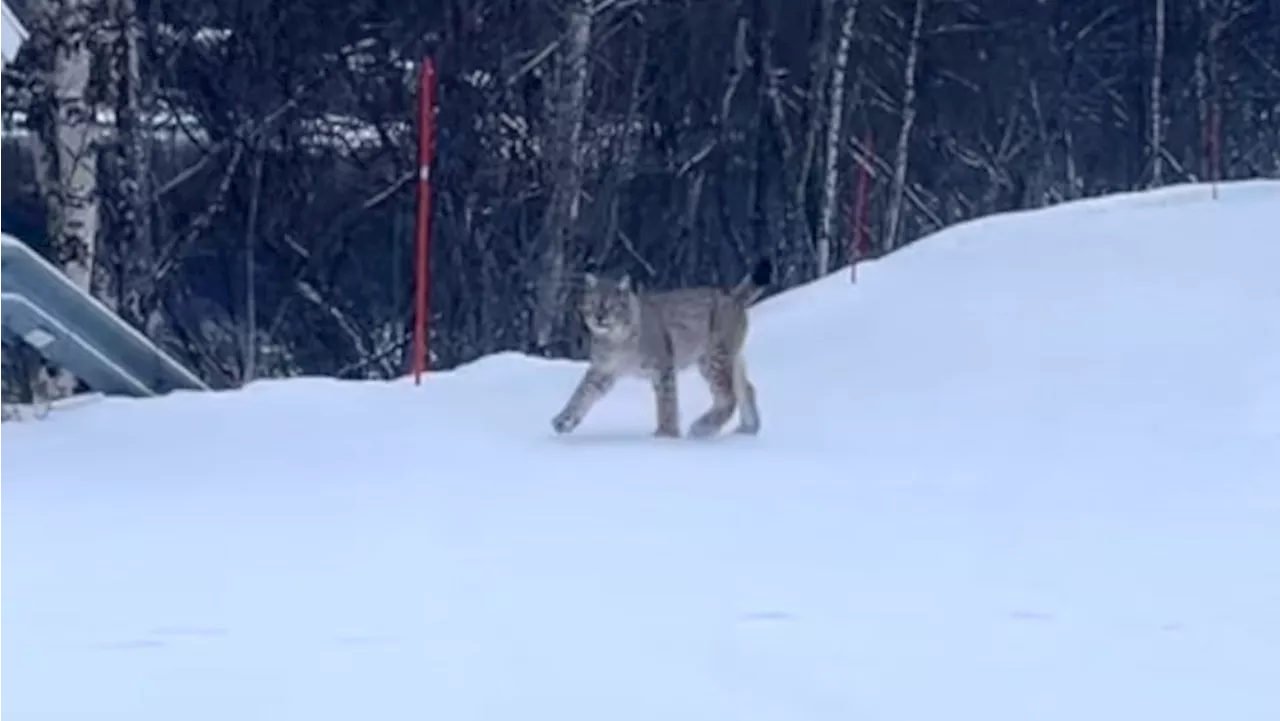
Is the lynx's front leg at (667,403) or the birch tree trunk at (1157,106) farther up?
the birch tree trunk at (1157,106)

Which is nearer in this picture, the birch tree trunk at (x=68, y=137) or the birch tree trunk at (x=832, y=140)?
the birch tree trunk at (x=68, y=137)

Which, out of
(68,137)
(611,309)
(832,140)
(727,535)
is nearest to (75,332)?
(611,309)

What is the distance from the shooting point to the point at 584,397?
986cm

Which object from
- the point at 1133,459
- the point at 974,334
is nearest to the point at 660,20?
the point at 974,334

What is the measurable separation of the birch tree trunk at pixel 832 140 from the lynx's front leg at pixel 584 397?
9.25 metres

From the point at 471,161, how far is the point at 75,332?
6.40 meters

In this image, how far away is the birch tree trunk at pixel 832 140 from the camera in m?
19.1

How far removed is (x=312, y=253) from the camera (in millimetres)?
17703

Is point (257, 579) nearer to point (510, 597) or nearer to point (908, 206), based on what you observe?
point (510, 597)

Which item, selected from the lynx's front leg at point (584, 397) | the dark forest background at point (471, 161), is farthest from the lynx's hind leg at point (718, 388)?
the dark forest background at point (471, 161)

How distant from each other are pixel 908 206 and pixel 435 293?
517 cm

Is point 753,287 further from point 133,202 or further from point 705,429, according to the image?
point 133,202

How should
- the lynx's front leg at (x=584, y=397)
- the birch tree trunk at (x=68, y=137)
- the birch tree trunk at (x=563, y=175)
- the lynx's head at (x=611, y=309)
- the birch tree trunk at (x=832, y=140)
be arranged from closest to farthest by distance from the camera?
the lynx's head at (x=611, y=309)
the lynx's front leg at (x=584, y=397)
the birch tree trunk at (x=68, y=137)
the birch tree trunk at (x=563, y=175)
the birch tree trunk at (x=832, y=140)

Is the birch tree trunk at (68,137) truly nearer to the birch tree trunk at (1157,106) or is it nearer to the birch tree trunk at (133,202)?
the birch tree trunk at (133,202)
